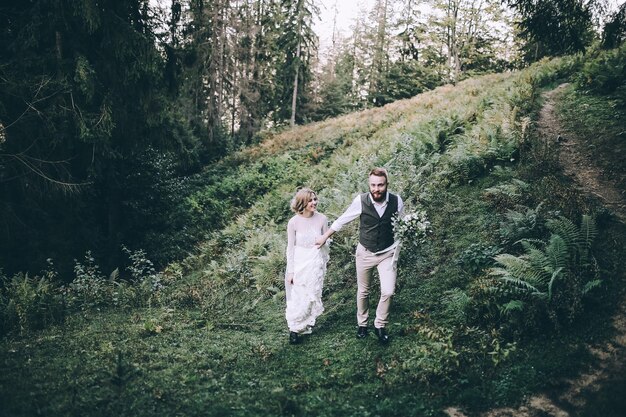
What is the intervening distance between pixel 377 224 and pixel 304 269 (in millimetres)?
1399

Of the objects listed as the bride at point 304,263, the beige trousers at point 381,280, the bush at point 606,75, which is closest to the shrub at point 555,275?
the beige trousers at point 381,280

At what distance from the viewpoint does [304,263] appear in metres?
6.00

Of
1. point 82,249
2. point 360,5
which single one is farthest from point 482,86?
point 360,5

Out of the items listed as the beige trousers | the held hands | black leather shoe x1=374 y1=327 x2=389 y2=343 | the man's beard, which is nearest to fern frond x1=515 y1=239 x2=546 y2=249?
the beige trousers

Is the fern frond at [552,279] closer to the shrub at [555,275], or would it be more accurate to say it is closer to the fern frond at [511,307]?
the shrub at [555,275]

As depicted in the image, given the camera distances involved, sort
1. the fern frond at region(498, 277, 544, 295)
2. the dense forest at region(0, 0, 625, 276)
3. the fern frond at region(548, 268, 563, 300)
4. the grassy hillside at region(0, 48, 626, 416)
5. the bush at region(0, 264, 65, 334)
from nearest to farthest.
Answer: the grassy hillside at region(0, 48, 626, 416) < the fern frond at region(548, 268, 563, 300) < the fern frond at region(498, 277, 544, 295) < the bush at region(0, 264, 65, 334) < the dense forest at region(0, 0, 625, 276)

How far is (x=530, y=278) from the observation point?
18.0 ft

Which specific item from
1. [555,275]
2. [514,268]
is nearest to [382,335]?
[514,268]

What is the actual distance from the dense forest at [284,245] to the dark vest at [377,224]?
1.44 ft

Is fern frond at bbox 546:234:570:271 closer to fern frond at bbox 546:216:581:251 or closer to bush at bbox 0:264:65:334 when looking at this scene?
fern frond at bbox 546:216:581:251

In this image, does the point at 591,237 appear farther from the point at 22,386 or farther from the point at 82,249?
the point at 82,249

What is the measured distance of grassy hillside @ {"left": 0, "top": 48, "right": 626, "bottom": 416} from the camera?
4.41 m

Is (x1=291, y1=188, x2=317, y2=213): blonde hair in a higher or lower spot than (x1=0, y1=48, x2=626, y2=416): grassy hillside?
higher

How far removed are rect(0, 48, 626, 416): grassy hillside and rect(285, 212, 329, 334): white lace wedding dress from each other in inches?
18.3
